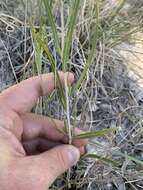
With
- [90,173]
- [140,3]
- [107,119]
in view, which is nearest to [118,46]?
[140,3]

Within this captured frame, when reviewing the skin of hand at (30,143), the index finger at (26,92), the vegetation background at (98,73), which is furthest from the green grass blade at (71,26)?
the vegetation background at (98,73)

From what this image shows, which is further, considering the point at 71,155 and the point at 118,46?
the point at 118,46

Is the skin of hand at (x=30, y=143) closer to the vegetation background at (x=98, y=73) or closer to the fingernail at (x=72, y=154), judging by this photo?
the fingernail at (x=72, y=154)

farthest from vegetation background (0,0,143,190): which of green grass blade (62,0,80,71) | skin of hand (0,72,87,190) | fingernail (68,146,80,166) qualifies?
green grass blade (62,0,80,71)

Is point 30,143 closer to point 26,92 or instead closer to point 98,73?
point 26,92

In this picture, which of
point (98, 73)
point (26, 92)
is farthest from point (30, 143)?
point (98, 73)

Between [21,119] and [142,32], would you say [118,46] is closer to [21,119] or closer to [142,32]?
[142,32]

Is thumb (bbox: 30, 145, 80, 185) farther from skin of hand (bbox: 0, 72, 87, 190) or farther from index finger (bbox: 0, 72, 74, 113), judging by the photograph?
index finger (bbox: 0, 72, 74, 113)

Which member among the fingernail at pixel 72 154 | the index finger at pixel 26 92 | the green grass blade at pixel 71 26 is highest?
the green grass blade at pixel 71 26
